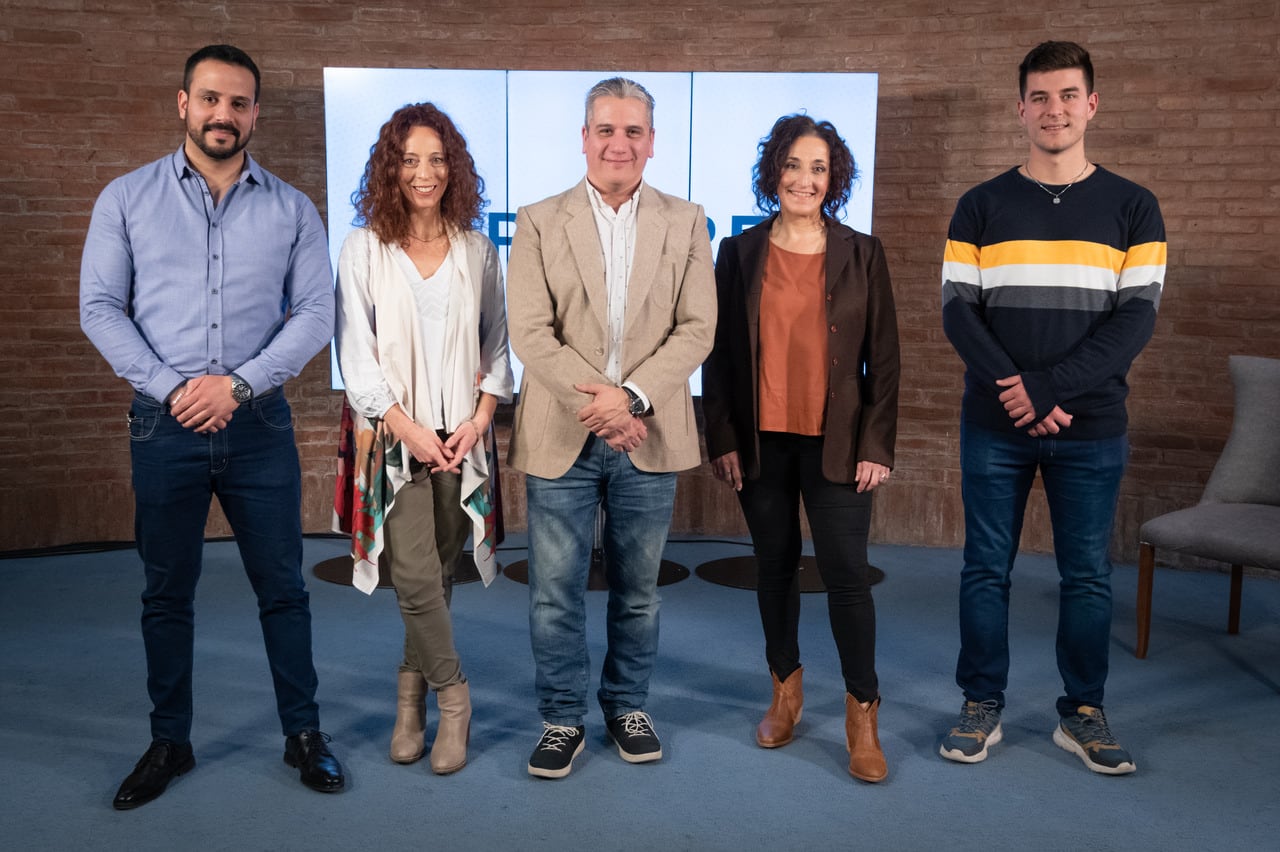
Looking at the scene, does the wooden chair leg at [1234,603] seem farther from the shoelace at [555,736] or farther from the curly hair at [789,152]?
the shoelace at [555,736]

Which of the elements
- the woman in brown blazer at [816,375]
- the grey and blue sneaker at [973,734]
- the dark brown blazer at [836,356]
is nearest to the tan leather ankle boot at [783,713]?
the woman in brown blazer at [816,375]

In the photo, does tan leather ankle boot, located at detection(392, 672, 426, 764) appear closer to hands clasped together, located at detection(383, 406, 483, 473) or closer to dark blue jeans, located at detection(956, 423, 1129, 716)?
hands clasped together, located at detection(383, 406, 483, 473)

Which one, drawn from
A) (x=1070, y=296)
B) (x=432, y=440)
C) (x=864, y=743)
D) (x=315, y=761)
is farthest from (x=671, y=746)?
(x=1070, y=296)

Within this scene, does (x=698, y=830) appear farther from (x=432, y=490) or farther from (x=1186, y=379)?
(x=1186, y=379)

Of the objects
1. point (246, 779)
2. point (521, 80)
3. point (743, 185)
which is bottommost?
point (246, 779)

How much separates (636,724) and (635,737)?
0.05 m

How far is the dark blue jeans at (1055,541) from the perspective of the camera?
304 centimetres

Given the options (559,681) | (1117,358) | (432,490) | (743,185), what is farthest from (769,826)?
(743,185)

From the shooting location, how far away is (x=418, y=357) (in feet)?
9.48

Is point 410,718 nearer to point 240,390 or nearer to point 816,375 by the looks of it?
point 240,390

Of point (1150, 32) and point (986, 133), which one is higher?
point (1150, 32)

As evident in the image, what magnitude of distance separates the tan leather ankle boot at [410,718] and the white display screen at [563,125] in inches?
111

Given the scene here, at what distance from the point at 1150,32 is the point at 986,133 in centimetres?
81

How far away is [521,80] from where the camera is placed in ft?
17.7
